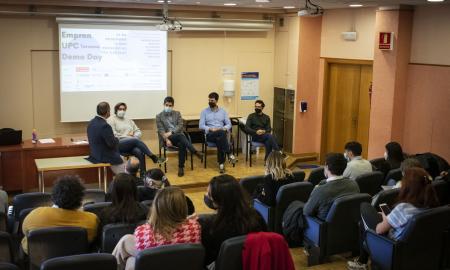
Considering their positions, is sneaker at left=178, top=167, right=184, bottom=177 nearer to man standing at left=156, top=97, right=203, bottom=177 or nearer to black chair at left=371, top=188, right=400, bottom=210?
man standing at left=156, top=97, right=203, bottom=177

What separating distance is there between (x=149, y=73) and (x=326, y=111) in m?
3.40

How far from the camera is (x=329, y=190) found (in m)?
4.83

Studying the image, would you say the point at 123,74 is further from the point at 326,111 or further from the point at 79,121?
the point at 326,111

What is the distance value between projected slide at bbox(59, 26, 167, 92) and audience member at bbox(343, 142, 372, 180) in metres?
4.65

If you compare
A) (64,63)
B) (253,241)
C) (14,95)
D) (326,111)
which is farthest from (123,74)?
(253,241)

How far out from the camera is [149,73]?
31.2ft

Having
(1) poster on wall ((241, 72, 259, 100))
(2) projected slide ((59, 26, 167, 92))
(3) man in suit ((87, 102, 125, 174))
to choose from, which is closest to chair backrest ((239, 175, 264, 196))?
(3) man in suit ((87, 102, 125, 174))

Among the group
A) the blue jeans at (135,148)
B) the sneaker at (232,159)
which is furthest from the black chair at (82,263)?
the sneaker at (232,159)

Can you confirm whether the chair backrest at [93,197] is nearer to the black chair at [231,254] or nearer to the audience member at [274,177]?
the audience member at [274,177]

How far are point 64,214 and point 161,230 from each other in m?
0.93

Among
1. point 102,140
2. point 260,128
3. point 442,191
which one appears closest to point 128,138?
point 102,140

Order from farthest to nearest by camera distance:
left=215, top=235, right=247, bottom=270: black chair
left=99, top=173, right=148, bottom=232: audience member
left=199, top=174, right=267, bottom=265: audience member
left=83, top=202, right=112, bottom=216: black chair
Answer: left=83, top=202, right=112, bottom=216: black chair < left=99, top=173, right=148, bottom=232: audience member < left=199, top=174, right=267, bottom=265: audience member < left=215, top=235, right=247, bottom=270: black chair

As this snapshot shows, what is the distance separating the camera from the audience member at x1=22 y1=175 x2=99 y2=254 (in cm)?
386

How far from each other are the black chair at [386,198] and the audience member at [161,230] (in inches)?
85.6
